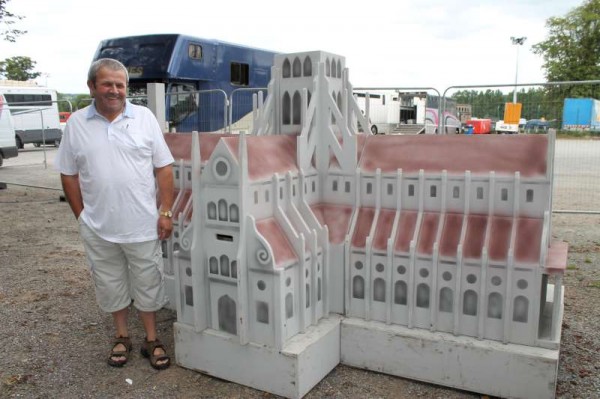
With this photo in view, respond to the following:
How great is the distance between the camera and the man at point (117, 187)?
381cm

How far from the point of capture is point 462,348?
3799 millimetres

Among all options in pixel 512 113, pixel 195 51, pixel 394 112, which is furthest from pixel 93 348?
pixel 394 112

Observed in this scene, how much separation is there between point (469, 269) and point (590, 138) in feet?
27.6

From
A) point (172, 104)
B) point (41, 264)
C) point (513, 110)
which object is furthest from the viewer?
point (172, 104)

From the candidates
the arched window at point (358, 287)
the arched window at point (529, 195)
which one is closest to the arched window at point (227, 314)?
the arched window at point (358, 287)

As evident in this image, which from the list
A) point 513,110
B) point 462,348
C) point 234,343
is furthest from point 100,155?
point 513,110

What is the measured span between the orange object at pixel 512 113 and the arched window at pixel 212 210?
8.40 m

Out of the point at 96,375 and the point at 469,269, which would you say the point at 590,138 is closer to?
the point at 469,269

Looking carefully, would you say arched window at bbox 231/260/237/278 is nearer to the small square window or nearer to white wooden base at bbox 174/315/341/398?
white wooden base at bbox 174/315/341/398

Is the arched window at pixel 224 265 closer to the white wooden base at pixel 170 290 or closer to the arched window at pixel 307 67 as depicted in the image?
the white wooden base at pixel 170 290

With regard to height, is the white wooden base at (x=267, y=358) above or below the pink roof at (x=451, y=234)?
below

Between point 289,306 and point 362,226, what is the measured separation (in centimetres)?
94

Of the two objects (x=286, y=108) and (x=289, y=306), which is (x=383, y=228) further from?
(x=286, y=108)

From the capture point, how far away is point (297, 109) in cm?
465
